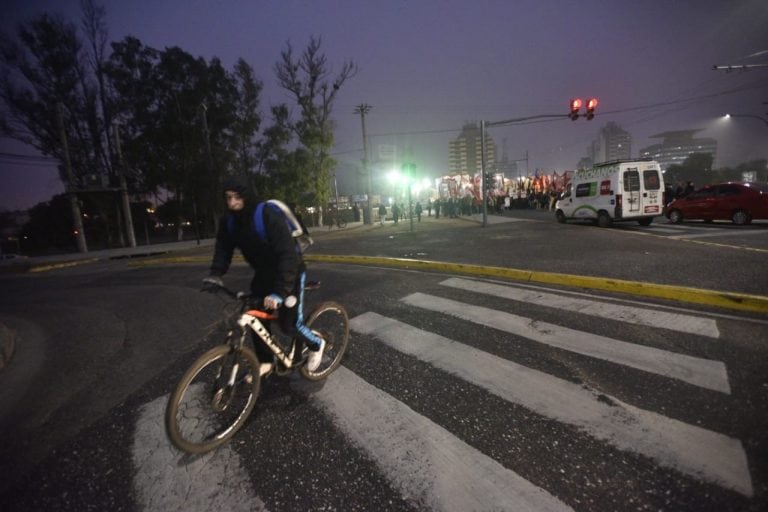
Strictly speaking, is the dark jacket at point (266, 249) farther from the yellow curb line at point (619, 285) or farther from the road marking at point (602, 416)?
the yellow curb line at point (619, 285)

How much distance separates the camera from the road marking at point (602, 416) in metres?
1.92

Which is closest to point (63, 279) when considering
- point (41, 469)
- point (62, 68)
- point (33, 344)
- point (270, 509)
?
point (33, 344)

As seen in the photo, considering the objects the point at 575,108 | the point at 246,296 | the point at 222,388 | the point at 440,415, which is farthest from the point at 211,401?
the point at 575,108

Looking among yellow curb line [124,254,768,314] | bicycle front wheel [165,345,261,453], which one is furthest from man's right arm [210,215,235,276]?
yellow curb line [124,254,768,314]

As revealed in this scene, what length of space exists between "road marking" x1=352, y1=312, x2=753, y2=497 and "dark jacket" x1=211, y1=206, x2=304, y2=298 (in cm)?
162

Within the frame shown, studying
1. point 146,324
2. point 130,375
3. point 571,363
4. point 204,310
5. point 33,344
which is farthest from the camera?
point 204,310

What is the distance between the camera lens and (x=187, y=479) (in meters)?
2.11

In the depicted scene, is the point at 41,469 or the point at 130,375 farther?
the point at 130,375

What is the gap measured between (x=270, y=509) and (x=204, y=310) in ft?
16.0

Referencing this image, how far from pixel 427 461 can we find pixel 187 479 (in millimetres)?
1532

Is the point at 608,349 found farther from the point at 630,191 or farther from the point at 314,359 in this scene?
the point at 630,191

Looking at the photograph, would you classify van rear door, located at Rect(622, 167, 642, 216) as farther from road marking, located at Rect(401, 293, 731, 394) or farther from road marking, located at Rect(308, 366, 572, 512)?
road marking, located at Rect(308, 366, 572, 512)

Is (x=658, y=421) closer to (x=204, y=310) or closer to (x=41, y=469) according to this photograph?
(x=41, y=469)

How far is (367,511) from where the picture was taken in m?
1.80
